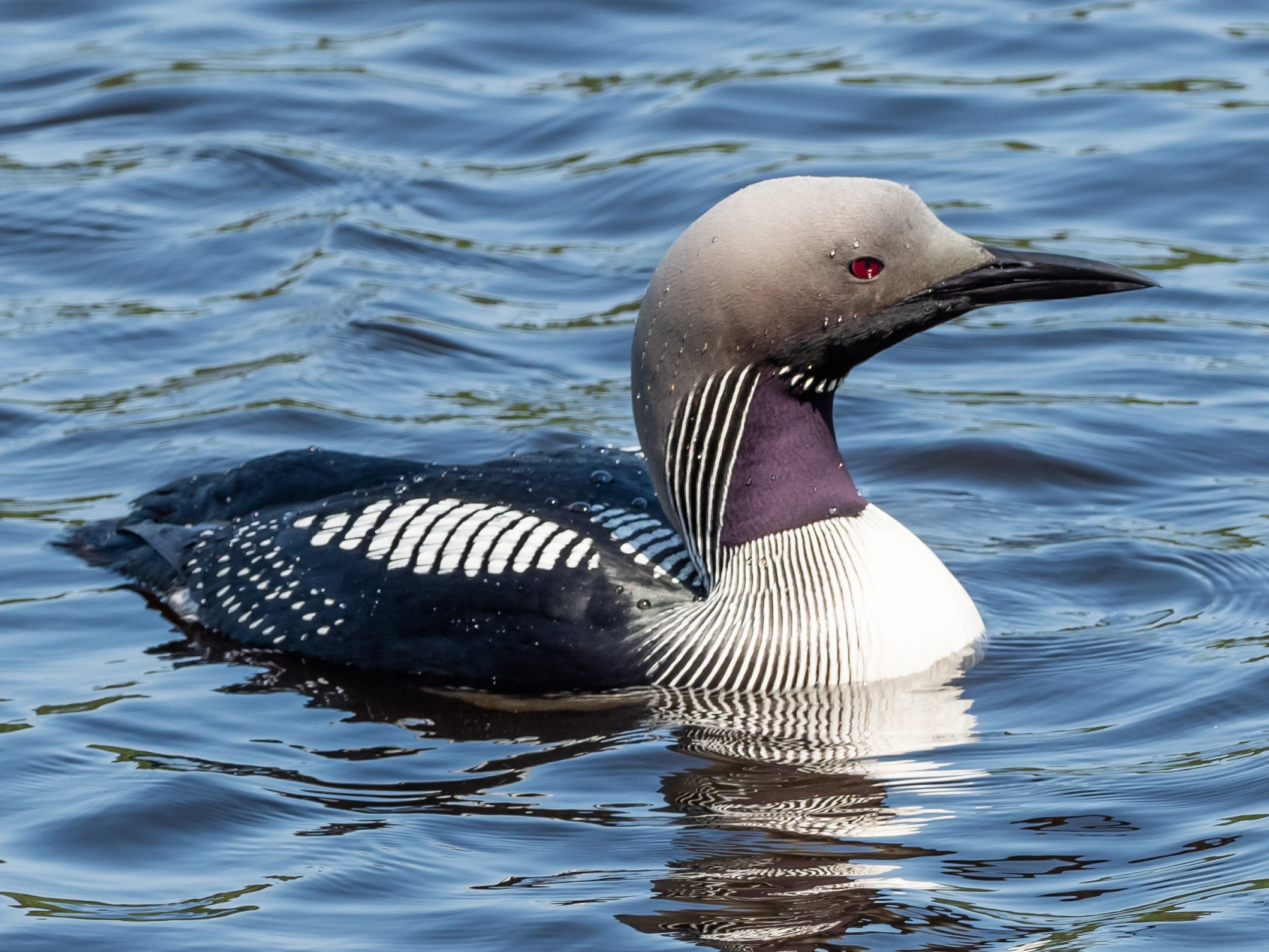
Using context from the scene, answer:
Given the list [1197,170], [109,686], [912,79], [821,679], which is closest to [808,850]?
[821,679]

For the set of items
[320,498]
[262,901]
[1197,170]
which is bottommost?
[262,901]

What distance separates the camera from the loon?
4.72 metres

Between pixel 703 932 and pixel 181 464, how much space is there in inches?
137

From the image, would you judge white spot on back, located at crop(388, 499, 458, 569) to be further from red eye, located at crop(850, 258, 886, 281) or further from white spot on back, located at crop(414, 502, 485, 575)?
red eye, located at crop(850, 258, 886, 281)

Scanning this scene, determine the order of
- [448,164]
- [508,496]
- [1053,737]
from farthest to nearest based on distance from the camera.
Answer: [448,164], [508,496], [1053,737]

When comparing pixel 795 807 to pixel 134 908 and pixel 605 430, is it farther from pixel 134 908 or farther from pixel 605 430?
pixel 605 430

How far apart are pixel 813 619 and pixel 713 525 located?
1.09 ft

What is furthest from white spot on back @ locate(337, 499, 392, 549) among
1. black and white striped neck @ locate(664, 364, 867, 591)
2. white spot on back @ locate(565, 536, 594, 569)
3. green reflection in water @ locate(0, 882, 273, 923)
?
green reflection in water @ locate(0, 882, 273, 923)


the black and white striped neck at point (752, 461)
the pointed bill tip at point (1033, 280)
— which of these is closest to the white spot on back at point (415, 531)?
the black and white striped neck at point (752, 461)

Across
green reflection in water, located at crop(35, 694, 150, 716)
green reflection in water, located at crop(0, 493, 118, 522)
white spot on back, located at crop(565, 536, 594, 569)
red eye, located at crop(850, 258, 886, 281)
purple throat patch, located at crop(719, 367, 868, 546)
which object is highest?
red eye, located at crop(850, 258, 886, 281)

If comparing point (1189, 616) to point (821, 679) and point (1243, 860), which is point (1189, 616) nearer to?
point (821, 679)

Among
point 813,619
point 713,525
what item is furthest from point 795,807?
point 713,525

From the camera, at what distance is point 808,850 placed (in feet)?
13.6

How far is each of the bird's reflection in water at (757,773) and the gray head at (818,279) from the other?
79cm
